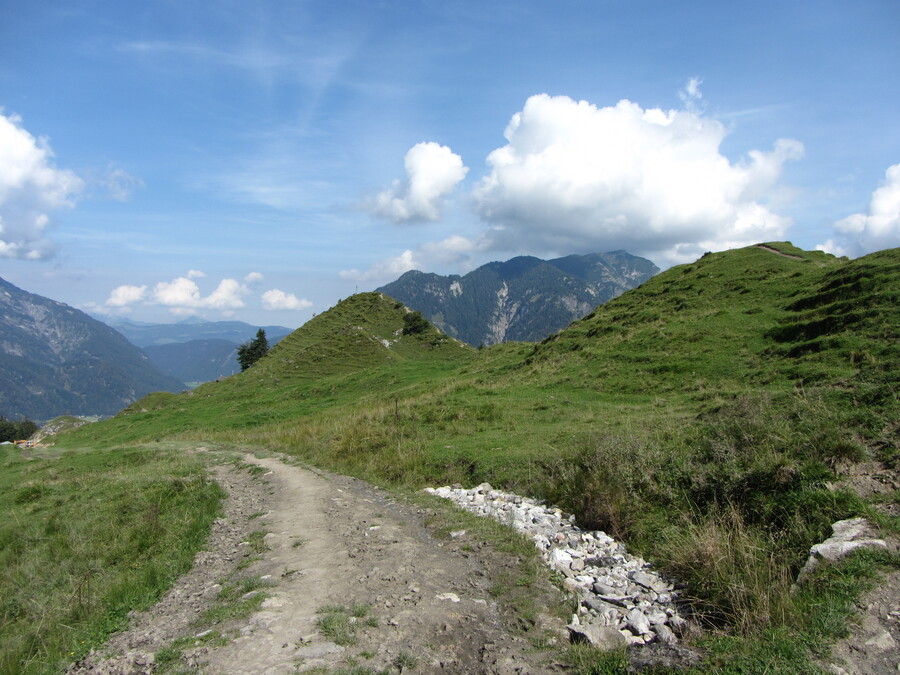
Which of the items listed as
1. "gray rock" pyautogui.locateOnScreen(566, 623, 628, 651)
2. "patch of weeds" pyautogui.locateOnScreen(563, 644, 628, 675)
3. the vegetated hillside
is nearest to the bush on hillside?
the vegetated hillside

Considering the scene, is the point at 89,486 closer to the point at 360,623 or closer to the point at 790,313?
the point at 360,623

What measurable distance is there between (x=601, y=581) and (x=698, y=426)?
6.66 m

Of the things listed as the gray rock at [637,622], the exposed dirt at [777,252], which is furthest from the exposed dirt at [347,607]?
the exposed dirt at [777,252]

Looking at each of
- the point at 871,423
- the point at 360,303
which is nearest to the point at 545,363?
the point at 871,423

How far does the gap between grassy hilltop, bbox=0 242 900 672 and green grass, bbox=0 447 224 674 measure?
5917 millimetres

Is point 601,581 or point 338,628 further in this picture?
point 601,581

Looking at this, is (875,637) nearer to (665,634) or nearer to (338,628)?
(665,634)

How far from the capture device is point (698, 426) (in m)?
11.8

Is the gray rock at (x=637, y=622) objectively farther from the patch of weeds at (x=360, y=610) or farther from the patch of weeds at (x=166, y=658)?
the patch of weeds at (x=166, y=658)

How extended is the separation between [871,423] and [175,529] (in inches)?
598

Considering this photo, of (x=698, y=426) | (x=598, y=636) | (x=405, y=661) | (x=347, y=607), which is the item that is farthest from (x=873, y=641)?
(x=698, y=426)

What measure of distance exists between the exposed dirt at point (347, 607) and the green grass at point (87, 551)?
59 centimetres

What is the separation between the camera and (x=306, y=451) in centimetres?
2119

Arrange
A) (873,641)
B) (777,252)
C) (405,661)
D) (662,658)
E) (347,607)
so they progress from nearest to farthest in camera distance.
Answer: (873,641) < (662,658) < (405,661) < (347,607) < (777,252)
